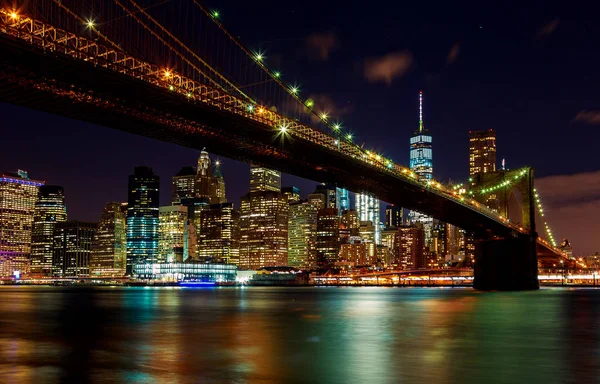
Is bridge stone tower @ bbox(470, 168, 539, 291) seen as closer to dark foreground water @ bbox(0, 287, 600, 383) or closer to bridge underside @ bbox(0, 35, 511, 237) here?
bridge underside @ bbox(0, 35, 511, 237)

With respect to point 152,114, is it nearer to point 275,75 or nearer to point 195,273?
point 275,75

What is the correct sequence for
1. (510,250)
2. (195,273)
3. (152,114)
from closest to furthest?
(152,114) < (510,250) < (195,273)

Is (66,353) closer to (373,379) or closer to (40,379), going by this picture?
(40,379)

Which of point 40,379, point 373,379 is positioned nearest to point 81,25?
point 40,379

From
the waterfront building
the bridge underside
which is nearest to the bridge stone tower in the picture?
the bridge underside

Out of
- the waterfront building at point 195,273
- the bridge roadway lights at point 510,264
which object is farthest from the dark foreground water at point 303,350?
the waterfront building at point 195,273

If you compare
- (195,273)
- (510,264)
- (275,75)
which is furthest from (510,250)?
(195,273)
